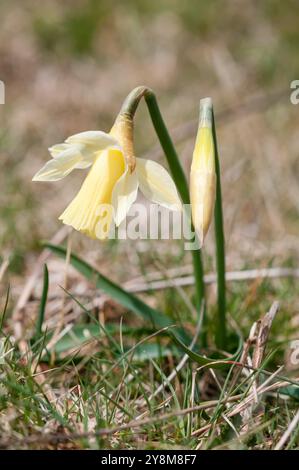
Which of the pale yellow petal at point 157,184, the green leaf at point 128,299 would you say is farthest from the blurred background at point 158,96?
the pale yellow petal at point 157,184

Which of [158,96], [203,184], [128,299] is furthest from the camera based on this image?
[158,96]

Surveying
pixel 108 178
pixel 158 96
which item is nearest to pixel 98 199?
pixel 108 178

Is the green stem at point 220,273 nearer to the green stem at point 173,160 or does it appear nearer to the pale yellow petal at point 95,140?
the green stem at point 173,160

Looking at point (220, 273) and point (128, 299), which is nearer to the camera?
point (220, 273)

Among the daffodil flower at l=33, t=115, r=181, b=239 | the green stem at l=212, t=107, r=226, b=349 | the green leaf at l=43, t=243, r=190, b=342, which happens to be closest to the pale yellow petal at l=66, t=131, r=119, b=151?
the daffodil flower at l=33, t=115, r=181, b=239

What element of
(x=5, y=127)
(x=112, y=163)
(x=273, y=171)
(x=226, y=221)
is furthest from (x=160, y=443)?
(x=5, y=127)

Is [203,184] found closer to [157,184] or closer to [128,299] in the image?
[157,184]
